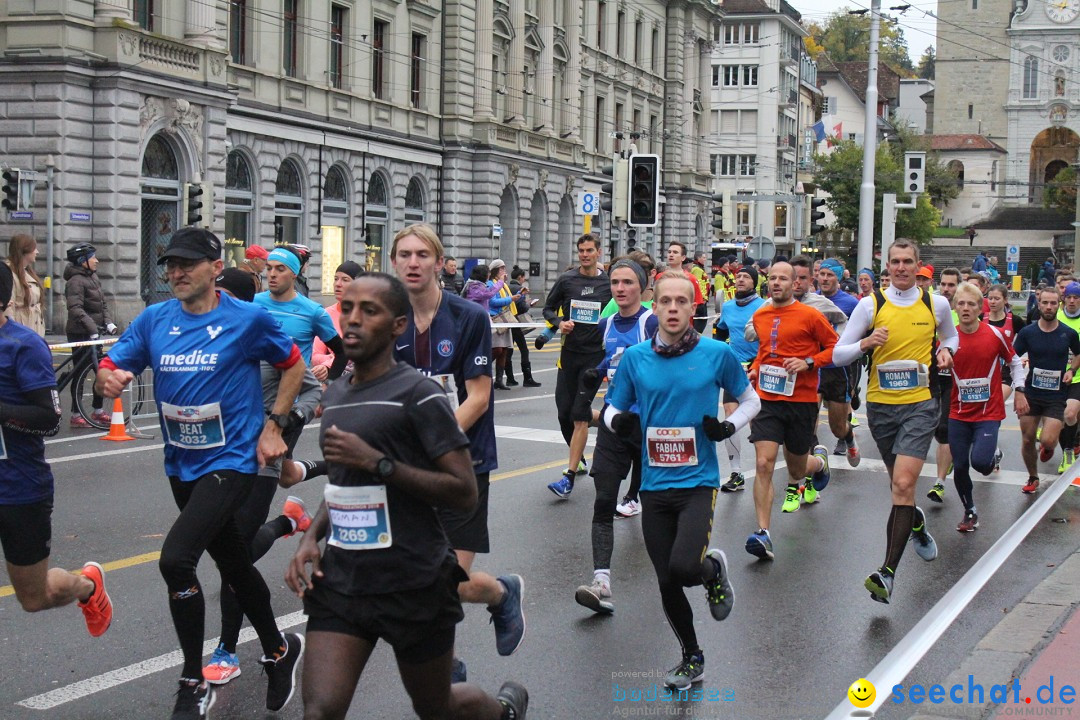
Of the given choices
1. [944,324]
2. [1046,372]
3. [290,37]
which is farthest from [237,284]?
[290,37]

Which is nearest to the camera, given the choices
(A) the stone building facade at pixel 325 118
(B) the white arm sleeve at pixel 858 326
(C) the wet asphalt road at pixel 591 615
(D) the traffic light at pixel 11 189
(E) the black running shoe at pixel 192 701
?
(E) the black running shoe at pixel 192 701

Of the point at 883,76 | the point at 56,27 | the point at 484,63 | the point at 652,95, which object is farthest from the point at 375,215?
the point at 883,76

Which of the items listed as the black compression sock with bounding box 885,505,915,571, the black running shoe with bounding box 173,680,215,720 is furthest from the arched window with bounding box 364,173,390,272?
the black running shoe with bounding box 173,680,215,720

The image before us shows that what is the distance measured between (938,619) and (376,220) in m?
35.1

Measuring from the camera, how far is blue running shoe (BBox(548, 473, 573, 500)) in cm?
1084

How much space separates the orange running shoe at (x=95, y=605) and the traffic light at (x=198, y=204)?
877 inches

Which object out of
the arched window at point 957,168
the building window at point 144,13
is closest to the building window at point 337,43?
the building window at point 144,13

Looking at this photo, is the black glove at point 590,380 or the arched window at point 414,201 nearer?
the black glove at point 590,380

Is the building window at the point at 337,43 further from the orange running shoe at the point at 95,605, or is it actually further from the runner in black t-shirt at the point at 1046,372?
the orange running shoe at the point at 95,605

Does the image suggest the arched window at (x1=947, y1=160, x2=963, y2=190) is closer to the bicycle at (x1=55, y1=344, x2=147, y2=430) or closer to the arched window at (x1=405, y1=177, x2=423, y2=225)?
the arched window at (x1=405, y1=177, x2=423, y2=225)

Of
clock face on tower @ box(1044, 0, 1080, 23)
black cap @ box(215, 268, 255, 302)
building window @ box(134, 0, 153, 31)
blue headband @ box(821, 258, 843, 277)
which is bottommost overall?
black cap @ box(215, 268, 255, 302)

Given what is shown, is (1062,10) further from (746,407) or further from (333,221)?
(746,407)

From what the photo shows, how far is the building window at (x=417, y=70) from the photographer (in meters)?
43.8

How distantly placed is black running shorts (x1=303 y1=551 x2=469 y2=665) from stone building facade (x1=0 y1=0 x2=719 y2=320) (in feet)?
81.6
